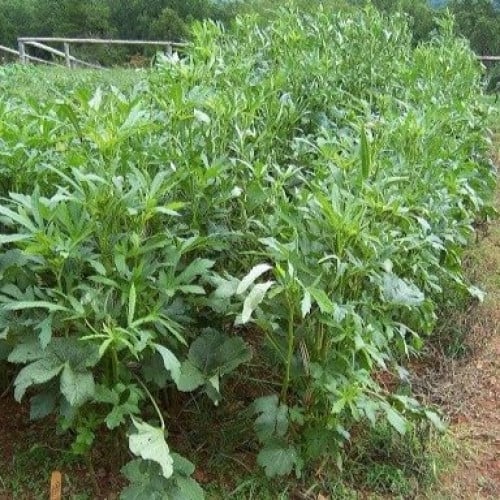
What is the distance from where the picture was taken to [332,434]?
7.19ft

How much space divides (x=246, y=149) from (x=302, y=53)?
1.83 m

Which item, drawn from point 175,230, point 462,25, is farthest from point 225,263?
point 462,25

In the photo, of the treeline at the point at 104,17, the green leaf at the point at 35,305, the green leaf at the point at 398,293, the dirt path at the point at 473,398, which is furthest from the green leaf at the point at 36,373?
the treeline at the point at 104,17

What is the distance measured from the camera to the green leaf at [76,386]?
1.89m

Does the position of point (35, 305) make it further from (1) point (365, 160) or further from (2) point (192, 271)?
(1) point (365, 160)

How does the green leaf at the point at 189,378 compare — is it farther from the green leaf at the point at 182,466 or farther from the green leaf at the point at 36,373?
the green leaf at the point at 36,373

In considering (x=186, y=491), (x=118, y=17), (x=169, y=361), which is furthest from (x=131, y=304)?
(x=118, y=17)

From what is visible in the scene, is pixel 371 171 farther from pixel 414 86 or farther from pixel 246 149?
pixel 414 86

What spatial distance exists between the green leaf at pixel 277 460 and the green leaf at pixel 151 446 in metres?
0.31

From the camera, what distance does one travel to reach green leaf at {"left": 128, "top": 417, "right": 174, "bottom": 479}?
6.12ft

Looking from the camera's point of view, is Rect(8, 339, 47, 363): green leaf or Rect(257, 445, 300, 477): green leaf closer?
Rect(8, 339, 47, 363): green leaf

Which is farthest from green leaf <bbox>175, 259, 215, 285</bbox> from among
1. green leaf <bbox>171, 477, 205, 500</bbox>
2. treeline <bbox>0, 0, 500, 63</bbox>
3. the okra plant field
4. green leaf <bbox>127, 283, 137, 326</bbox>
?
treeline <bbox>0, 0, 500, 63</bbox>

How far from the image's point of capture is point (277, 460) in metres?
2.17

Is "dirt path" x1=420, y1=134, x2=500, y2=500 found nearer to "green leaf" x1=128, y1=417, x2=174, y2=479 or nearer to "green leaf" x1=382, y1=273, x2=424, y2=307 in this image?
"green leaf" x1=382, y1=273, x2=424, y2=307
